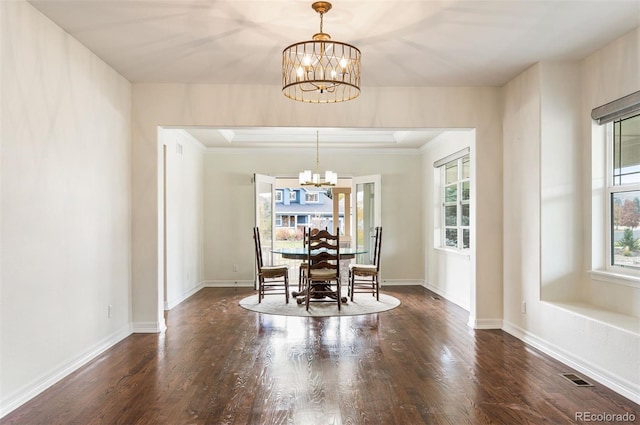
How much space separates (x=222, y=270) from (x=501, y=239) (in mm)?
4836

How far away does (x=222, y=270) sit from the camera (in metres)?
7.84

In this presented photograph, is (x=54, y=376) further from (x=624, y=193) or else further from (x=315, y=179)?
(x=624, y=193)

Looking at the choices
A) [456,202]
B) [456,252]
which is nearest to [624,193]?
[456,252]

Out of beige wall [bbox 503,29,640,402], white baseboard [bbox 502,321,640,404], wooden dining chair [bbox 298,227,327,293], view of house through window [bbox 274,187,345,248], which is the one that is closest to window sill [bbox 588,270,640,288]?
beige wall [bbox 503,29,640,402]

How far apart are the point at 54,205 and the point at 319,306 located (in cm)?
357

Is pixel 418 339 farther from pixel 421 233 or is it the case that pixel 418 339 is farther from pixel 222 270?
pixel 222 270

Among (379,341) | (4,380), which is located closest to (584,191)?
(379,341)

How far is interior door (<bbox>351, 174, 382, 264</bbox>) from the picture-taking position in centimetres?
775

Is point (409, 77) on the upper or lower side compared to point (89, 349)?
upper

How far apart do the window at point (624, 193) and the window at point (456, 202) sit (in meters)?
2.27

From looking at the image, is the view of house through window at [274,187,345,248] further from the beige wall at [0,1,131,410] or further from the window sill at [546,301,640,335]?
the window sill at [546,301,640,335]

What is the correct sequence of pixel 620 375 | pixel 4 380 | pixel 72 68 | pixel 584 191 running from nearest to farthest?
pixel 4 380, pixel 620 375, pixel 72 68, pixel 584 191

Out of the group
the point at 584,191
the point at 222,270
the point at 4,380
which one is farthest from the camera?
the point at 222,270

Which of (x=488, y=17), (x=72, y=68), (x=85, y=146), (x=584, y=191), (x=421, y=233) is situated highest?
(x=488, y=17)
